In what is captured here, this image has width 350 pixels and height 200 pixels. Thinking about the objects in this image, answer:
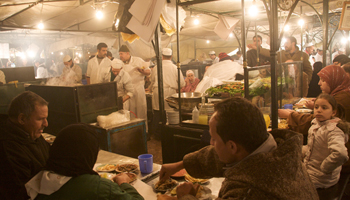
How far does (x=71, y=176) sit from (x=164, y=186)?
0.75 m

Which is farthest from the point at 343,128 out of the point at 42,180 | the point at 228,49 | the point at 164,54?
the point at 228,49

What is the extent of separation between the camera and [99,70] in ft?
21.6

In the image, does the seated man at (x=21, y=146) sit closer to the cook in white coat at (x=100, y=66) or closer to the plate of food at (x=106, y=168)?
the plate of food at (x=106, y=168)

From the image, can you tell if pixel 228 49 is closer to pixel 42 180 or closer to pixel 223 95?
pixel 223 95

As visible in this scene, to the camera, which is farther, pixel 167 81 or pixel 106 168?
pixel 167 81

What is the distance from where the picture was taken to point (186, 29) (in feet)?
31.1

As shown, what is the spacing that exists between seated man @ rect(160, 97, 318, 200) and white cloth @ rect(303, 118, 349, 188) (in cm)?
143

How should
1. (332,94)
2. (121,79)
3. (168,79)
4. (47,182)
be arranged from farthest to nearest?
1. (168,79)
2. (121,79)
3. (332,94)
4. (47,182)

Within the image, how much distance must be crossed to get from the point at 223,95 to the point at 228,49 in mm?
12393

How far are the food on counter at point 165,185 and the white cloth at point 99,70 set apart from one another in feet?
15.4

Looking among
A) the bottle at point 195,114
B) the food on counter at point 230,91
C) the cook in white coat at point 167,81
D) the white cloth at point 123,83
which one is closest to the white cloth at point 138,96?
the cook in white coat at point 167,81

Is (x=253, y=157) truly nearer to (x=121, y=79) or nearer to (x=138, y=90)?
(x=121, y=79)

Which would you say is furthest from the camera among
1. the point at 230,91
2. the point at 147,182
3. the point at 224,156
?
the point at 230,91

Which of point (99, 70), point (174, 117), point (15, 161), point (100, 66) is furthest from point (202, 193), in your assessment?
point (100, 66)
